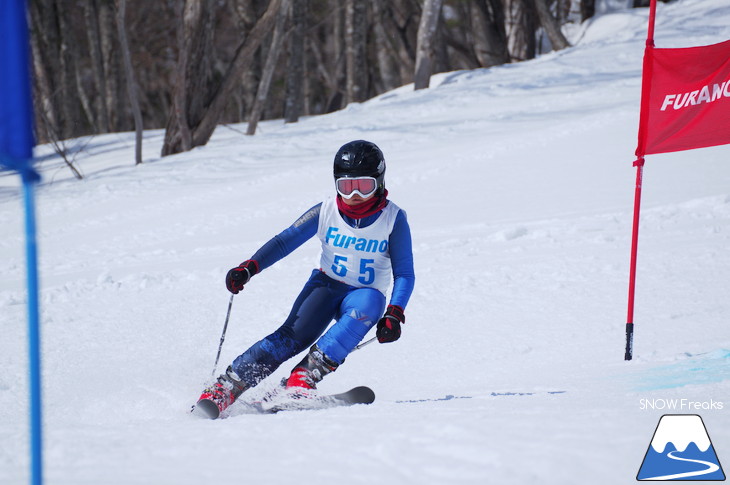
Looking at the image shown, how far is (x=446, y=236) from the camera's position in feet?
22.8

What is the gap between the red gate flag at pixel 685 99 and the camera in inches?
167

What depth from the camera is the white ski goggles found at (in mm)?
3752

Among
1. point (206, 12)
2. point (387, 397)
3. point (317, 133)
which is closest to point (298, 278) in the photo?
point (387, 397)

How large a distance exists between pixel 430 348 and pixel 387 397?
86 cm

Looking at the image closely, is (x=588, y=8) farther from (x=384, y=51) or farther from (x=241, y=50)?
(x=241, y=50)

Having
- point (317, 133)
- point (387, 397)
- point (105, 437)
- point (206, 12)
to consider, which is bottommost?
point (387, 397)

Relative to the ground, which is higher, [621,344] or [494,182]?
[494,182]

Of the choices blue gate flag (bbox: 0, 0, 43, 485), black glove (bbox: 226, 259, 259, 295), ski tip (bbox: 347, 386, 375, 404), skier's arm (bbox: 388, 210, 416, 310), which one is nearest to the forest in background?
black glove (bbox: 226, 259, 259, 295)

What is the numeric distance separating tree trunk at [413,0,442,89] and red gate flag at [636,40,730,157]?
36.9ft

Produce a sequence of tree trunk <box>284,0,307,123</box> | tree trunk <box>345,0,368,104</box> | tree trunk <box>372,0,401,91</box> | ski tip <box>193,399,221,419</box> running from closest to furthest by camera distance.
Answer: ski tip <box>193,399,221,419</box> → tree trunk <box>284,0,307,123</box> → tree trunk <box>345,0,368,104</box> → tree trunk <box>372,0,401,91</box>

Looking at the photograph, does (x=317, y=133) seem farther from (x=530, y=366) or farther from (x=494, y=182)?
(x=530, y=366)

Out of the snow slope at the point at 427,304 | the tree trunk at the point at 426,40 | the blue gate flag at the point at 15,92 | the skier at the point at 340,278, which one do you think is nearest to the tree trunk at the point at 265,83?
the snow slope at the point at 427,304

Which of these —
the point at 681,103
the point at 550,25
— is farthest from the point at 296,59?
the point at 681,103

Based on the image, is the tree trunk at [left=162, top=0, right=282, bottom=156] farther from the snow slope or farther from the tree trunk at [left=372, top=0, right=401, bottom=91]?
the tree trunk at [left=372, top=0, right=401, bottom=91]
